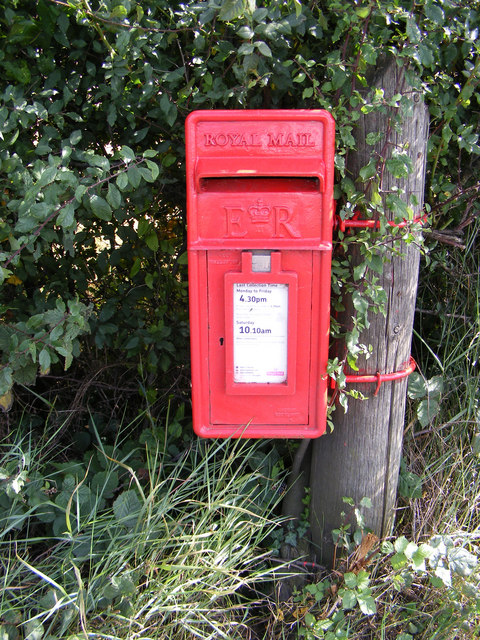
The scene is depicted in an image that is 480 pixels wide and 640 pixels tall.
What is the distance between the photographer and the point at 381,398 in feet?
6.73

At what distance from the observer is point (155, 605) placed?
173 centimetres

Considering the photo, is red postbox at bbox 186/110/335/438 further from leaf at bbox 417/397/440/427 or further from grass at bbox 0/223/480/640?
leaf at bbox 417/397/440/427

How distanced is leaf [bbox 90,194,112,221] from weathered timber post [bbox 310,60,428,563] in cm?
83

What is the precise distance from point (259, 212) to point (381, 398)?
88 cm

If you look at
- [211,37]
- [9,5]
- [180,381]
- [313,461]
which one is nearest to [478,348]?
[313,461]

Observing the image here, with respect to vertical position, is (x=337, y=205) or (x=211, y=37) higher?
(x=211, y=37)

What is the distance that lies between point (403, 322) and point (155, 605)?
126 cm

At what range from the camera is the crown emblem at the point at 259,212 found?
161cm

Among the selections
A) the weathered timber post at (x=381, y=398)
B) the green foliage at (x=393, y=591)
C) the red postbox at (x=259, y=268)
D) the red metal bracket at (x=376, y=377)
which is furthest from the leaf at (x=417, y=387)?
the red postbox at (x=259, y=268)

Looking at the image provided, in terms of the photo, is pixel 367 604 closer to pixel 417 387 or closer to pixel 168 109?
pixel 417 387

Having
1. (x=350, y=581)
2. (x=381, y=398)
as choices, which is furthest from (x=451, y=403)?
(x=350, y=581)

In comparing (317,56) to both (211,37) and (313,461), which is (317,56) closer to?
(211,37)

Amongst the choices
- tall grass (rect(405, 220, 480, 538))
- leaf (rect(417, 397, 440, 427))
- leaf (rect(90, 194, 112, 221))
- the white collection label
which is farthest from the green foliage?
leaf (rect(90, 194, 112, 221))

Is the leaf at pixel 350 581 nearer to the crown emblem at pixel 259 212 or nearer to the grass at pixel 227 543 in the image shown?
the grass at pixel 227 543
